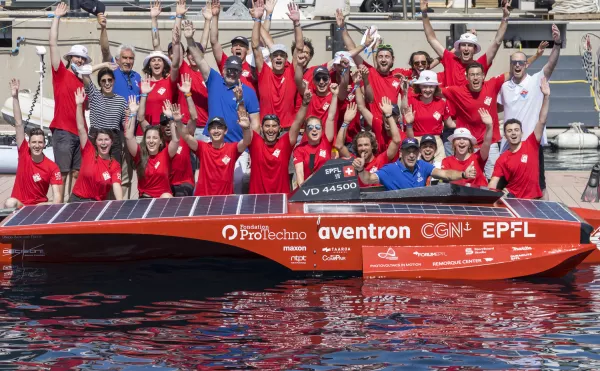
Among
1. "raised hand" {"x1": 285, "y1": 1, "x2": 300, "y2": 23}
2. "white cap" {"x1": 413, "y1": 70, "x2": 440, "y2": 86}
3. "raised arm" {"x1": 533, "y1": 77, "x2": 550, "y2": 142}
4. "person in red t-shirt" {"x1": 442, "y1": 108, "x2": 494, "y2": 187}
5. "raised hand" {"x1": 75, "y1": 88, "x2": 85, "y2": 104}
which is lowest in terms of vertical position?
"person in red t-shirt" {"x1": 442, "y1": 108, "x2": 494, "y2": 187}

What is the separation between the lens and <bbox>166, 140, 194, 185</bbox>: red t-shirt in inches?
430

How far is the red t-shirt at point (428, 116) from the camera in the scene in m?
11.3

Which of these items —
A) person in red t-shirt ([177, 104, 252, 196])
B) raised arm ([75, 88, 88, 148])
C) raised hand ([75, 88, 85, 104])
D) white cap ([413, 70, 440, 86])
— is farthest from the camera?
white cap ([413, 70, 440, 86])

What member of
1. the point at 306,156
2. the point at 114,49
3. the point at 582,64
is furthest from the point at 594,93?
the point at 306,156

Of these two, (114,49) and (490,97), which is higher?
(114,49)

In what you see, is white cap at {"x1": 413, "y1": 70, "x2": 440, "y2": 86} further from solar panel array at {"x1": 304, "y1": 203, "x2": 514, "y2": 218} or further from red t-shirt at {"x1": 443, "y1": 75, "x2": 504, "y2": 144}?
solar panel array at {"x1": 304, "y1": 203, "x2": 514, "y2": 218}

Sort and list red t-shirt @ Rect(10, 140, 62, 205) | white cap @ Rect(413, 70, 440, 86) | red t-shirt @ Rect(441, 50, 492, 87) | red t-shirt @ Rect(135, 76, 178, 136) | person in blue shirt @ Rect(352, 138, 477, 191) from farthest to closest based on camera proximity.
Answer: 1. red t-shirt @ Rect(441, 50, 492, 87)
2. red t-shirt @ Rect(135, 76, 178, 136)
3. white cap @ Rect(413, 70, 440, 86)
4. red t-shirt @ Rect(10, 140, 62, 205)
5. person in blue shirt @ Rect(352, 138, 477, 191)

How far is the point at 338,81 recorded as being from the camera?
11.4 m

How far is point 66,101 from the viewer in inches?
456

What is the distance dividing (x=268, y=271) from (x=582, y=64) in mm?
13445

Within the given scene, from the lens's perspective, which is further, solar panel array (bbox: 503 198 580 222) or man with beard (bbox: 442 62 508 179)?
man with beard (bbox: 442 62 508 179)

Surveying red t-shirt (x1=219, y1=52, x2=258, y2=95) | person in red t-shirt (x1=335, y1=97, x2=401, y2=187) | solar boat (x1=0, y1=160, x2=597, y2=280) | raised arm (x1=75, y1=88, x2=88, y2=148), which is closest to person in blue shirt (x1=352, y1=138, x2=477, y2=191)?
person in red t-shirt (x1=335, y1=97, x2=401, y2=187)

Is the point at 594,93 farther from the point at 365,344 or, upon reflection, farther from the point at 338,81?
the point at 365,344

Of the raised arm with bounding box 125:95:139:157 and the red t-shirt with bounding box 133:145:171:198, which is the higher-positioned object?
the raised arm with bounding box 125:95:139:157
